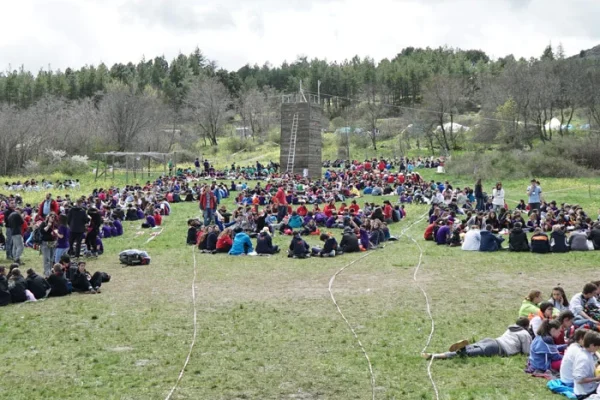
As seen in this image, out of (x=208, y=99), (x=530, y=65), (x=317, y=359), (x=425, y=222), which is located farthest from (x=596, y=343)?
(x=208, y=99)

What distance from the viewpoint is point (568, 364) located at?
8.66 metres

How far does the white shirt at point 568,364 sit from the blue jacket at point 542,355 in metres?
0.59

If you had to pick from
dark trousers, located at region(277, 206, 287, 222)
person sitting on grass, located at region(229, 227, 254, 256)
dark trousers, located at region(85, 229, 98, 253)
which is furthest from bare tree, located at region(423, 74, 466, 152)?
dark trousers, located at region(85, 229, 98, 253)

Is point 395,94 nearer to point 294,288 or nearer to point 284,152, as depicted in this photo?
point 284,152

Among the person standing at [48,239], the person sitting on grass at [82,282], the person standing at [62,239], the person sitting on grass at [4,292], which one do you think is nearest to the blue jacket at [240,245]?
the person standing at [62,239]

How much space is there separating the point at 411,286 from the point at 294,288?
8.75 feet

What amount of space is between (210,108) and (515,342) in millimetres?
89111

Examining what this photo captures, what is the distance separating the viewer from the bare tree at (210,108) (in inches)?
3792

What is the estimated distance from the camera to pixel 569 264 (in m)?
17.8

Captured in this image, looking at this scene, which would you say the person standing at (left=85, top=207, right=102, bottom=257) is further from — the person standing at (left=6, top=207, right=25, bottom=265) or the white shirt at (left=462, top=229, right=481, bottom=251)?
the white shirt at (left=462, top=229, right=481, bottom=251)

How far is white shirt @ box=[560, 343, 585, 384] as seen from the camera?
8.59m

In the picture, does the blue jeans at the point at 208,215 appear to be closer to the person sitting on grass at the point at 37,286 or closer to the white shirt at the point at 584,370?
the person sitting on grass at the point at 37,286

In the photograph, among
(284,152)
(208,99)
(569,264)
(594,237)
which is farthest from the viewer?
(208,99)

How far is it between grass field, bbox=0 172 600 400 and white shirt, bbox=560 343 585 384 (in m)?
0.37
